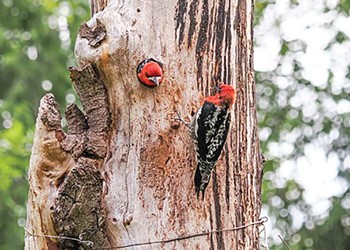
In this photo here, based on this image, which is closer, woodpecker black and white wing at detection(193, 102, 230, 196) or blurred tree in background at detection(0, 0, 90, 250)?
woodpecker black and white wing at detection(193, 102, 230, 196)

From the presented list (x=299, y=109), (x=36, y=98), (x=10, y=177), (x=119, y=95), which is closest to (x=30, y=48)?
(x=36, y=98)

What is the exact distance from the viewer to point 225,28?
141 inches

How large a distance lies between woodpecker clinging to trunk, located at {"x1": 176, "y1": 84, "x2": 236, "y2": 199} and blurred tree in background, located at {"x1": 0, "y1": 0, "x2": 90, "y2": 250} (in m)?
5.60

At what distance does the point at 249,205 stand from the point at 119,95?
72 cm

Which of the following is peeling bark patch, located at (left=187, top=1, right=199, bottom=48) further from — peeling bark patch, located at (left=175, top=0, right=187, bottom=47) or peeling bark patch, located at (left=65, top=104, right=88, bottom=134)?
peeling bark patch, located at (left=65, top=104, right=88, bottom=134)

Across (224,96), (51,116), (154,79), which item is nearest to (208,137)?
(224,96)

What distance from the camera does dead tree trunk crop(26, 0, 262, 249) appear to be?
133 inches

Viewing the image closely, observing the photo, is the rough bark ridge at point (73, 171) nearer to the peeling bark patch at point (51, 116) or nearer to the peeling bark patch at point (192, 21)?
the peeling bark patch at point (51, 116)

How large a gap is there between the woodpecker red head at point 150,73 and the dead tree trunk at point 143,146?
4 cm

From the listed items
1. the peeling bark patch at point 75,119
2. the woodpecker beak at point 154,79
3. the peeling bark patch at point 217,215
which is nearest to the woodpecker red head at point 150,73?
the woodpecker beak at point 154,79

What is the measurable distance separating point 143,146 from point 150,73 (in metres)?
0.30

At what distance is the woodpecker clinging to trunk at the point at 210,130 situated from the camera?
3338 millimetres

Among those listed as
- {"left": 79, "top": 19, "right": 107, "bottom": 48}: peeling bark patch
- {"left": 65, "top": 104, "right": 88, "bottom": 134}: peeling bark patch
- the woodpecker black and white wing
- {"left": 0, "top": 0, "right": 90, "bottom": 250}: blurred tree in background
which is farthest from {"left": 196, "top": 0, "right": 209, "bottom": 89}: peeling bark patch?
{"left": 0, "top": 0, "right": 90, "bottom": 250}: blurred tree in background

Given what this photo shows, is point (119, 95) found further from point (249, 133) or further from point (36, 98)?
point (36, 98)
